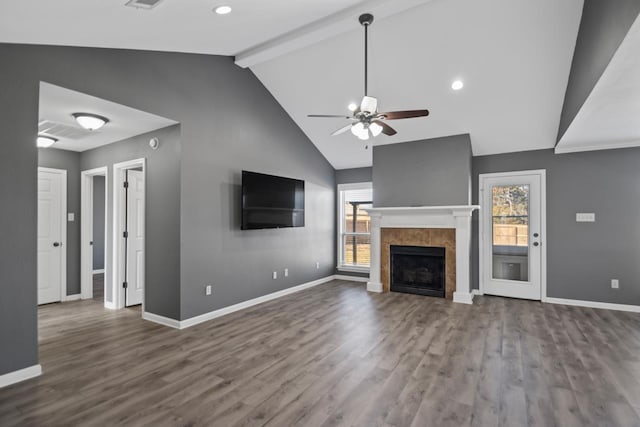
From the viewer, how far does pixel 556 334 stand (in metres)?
3.82

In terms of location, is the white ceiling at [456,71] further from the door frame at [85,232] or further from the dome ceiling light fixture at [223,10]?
the door frame at [85,232]

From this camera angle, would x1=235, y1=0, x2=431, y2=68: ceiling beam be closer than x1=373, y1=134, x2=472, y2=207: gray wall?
Yes

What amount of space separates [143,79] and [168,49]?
44 cm

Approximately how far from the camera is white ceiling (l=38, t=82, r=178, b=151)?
319 centimetres

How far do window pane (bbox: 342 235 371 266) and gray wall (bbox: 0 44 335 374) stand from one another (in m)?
0.67

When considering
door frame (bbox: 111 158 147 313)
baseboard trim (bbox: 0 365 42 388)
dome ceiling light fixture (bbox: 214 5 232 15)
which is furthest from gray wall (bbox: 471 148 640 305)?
baseboard trim (bbox: 0 365 42 388)

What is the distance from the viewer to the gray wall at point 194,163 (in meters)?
2.69

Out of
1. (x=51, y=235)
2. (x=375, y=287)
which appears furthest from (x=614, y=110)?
(x=51, y=235)

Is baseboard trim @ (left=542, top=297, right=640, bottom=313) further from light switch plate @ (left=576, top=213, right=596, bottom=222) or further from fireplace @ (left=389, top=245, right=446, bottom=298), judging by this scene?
fireplace @ (left=389, top=245, right=446, bottom=298)

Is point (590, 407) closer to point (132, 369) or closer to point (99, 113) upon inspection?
point (132, 369)

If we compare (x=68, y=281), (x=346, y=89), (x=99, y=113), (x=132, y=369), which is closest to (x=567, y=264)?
(x=346, y=89)

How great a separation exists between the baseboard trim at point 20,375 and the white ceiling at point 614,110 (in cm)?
485

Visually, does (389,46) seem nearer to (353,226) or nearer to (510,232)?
(510,232)

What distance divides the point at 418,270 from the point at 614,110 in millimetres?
3467
